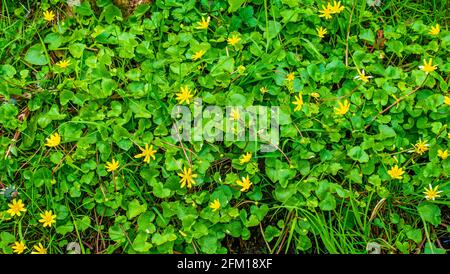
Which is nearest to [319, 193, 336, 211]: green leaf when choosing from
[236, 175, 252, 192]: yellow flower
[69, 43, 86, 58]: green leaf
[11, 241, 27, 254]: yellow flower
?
[236, 175, 252, 192]: yellow flower

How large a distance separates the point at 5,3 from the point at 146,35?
3.18 ft

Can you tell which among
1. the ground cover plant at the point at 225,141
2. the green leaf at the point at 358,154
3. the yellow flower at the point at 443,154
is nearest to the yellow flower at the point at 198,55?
the ground cover plant at the point at 225,141

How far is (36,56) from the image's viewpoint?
3016mm

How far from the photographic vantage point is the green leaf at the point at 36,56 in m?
3.00

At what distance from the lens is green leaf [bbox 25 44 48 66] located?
300cm

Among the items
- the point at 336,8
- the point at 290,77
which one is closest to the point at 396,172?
the point at 290,77

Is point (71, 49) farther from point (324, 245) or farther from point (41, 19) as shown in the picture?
point (324, 245)

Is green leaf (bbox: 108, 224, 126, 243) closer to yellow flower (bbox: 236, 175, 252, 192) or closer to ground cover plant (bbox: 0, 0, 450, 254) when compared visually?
ground cover plant (bbox: 0, 0, 450, 254)

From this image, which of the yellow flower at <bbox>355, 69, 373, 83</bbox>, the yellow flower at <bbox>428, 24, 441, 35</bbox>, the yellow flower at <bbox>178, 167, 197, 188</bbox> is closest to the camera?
the yellow flower at <bbox>178, 167, 197, 188</bbox>

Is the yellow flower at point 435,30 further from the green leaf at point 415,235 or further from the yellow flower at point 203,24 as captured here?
the yellow flower at point 203,24

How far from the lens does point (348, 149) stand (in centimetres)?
268

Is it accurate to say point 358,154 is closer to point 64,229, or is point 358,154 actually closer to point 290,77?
point 290,77

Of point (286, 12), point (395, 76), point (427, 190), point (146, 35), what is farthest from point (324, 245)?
point (146, 35)

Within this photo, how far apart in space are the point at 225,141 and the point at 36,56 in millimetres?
1273
